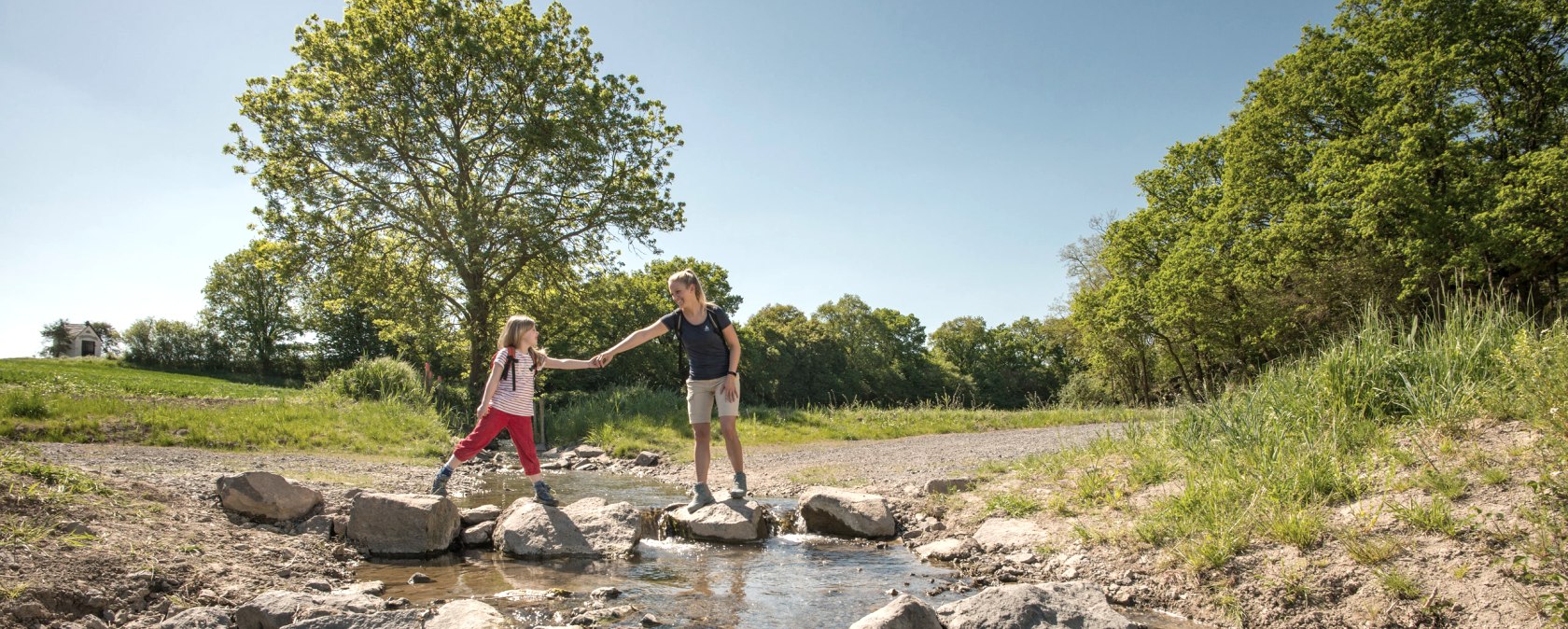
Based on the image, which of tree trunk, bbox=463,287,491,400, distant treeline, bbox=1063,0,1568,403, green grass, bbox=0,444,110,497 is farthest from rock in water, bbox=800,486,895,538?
tree trunk, bbox=463,287,491,400

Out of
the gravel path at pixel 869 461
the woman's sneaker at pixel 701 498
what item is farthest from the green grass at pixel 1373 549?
the woman's sneaker at pixel 701 498

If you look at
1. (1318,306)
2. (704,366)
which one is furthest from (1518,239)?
(704,366)

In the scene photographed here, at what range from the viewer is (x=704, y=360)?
7.64m

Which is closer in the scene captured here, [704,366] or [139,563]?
[139,563]

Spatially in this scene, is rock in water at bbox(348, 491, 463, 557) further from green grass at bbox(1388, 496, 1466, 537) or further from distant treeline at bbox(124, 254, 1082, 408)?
distant treeline at bbox(124, 254, 1082, 408)

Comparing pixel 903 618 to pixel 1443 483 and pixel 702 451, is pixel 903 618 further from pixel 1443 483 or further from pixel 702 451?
pixel 702 451

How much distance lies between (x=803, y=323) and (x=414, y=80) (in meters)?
40.0

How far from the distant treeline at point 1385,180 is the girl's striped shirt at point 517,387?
1629 centimetres

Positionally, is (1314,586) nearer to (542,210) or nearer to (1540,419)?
(1540,419)

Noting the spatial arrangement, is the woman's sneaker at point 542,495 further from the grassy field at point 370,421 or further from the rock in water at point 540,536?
the grassy field at point 370,421

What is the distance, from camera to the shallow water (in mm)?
4738

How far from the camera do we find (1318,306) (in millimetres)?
23984

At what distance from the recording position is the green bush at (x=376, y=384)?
18.8 metres

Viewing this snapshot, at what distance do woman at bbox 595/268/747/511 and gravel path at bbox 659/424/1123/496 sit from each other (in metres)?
2.27
